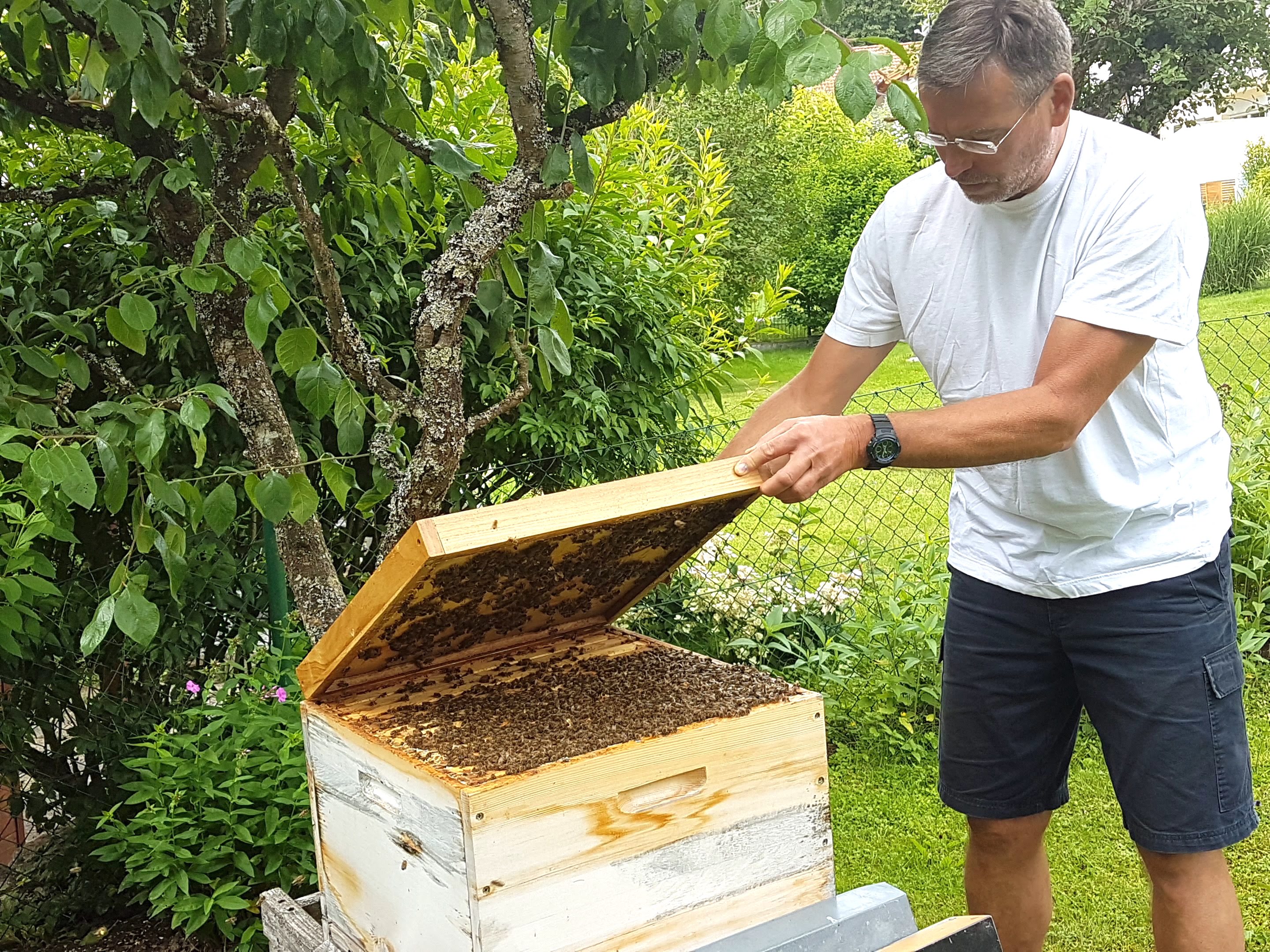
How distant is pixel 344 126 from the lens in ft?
6.98

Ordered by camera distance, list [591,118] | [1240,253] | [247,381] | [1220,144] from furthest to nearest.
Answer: [1220,144] < [1240,253] < [247,381] < [591,118]

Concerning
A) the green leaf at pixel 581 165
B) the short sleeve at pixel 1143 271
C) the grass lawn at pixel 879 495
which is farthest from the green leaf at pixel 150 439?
the grass lawn at pixel 879 495

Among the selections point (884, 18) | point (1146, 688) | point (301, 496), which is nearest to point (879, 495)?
point (1146, 688)

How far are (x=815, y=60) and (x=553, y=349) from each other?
2.91ft

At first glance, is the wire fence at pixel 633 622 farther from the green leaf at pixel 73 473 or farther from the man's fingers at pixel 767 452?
the man's fingers at pixel 767 452

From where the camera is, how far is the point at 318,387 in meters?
1.94

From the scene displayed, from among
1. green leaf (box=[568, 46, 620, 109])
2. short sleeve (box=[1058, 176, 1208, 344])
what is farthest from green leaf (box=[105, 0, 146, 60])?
short sleeve (box=[1058, 176, 1208, 344])

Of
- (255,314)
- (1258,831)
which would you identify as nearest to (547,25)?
(255,314)

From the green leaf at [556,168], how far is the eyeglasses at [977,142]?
1.93ft

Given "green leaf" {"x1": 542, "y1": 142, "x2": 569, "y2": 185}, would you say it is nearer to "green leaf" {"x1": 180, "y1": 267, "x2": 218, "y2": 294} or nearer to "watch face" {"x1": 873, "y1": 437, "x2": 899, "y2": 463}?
"green leaf" {"x1": 180, "y1": 267, "x2": 218, "y2": 294}

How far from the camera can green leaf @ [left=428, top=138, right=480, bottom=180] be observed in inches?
83.1

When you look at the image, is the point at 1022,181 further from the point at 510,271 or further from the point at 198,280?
the point at 198,280

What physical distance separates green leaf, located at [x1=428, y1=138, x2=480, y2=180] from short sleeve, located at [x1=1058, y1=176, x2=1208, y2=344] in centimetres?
112

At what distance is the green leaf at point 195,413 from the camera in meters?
1.76
